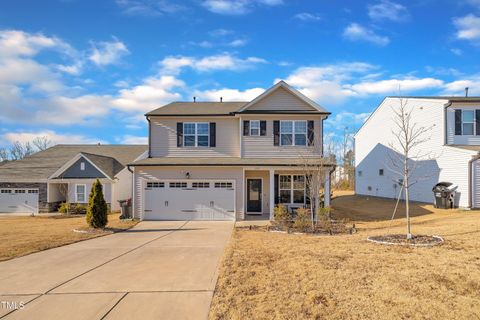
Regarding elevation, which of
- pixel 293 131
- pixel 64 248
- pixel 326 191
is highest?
pixel 293 131

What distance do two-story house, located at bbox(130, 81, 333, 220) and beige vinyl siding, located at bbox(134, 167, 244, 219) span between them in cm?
5

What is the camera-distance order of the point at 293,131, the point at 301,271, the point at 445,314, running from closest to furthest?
the point at 445,314
the point at 301,271
the point at 293,131

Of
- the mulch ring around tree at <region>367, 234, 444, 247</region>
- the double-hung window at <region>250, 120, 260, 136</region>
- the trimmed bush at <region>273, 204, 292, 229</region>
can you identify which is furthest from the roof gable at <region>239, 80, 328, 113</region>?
the mulch ring around tree at <region>367, 234, 444, 247</region>

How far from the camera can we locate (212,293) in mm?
6465

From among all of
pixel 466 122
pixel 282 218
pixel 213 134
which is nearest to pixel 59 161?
pixel 213 134

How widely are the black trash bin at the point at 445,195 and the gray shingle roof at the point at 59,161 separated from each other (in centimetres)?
2177

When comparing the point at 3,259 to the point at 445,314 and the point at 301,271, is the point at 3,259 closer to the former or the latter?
the point at 301,271

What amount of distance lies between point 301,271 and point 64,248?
26.7ft

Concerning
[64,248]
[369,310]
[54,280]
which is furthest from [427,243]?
[64,248]

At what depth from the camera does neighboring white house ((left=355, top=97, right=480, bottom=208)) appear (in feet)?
65.1

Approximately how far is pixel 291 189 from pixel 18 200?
2021 centimetres

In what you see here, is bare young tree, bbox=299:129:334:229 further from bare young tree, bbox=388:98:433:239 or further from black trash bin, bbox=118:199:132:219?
black trash bin, bbox=118:199:132:219

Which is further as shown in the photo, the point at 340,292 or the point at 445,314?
the point at 340,292

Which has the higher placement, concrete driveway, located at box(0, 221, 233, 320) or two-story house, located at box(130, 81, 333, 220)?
two-story house, located at box(130, 81, 333, 220)
